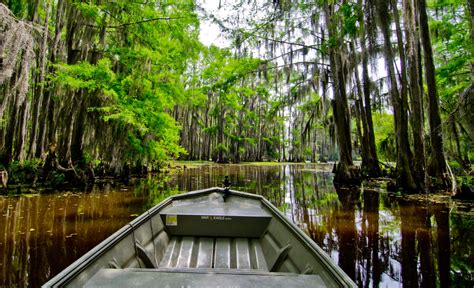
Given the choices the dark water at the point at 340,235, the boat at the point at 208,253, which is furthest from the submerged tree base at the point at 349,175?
the boat at the point at 208,253

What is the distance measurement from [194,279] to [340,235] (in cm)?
365

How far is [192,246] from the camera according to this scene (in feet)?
12.1

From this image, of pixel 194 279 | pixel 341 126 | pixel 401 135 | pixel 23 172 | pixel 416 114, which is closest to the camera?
pixel 194 279

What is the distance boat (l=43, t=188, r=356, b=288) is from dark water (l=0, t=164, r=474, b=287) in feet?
3.16

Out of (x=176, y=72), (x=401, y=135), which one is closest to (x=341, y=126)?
(x=401, y=135)

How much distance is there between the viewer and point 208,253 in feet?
11.4

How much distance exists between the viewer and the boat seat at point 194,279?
1.87 metres

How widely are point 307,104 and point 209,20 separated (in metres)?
10.2

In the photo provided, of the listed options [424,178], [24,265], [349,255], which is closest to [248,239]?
[349,255]

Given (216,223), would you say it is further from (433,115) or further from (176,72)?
(176,72)

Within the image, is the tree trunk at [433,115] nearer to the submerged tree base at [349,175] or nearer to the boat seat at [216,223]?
the submerged tree base at [349,175]

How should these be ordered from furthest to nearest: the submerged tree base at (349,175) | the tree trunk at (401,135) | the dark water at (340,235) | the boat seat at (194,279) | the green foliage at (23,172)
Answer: the submerged tree base at (349,175), the green foliage at (23,172), the tree trunk at (401,135), the dark water at (340,235), the boat seat at (194,279)

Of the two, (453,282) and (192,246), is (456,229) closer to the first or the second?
(453,282)

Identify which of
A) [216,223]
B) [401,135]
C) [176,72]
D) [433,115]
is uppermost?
[176,72]
